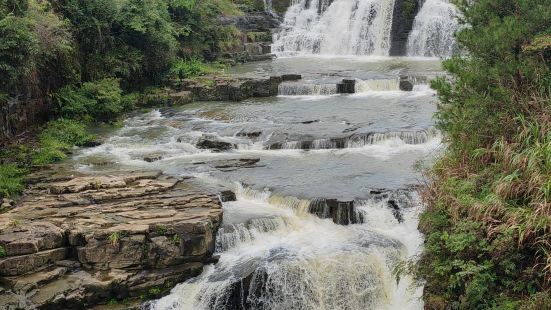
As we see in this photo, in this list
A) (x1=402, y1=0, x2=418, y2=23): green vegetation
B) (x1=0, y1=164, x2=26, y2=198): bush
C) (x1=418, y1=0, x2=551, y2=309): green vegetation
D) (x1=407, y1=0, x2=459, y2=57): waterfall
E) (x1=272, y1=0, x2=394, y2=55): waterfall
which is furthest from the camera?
(x1=272, y1=0, x2=394, y2=55): waterfall

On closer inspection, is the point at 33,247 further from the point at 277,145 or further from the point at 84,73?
the point at 84,73

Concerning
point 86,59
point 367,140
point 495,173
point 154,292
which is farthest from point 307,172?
point 86,59

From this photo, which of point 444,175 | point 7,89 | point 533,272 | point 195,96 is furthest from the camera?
point 195,96

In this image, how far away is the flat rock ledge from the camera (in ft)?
30.0

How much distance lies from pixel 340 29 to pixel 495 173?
2481cm

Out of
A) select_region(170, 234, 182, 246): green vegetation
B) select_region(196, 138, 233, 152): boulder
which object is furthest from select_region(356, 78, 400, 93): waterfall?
select_region(170, 234, 182, 246): green vegetation

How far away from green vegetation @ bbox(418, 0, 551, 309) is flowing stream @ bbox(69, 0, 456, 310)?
1.33 m

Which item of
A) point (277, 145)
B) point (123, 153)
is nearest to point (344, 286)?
point (277, 145)

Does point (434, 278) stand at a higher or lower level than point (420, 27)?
lower

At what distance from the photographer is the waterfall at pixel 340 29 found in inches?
1208

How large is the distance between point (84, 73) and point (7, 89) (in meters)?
6.03

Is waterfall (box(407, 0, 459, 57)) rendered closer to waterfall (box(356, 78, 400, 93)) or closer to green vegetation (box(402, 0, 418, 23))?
green vegetation (box(402, 0, 418, 23))

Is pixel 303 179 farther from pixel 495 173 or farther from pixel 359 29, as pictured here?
pixel 359 29

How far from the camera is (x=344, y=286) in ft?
31.2
